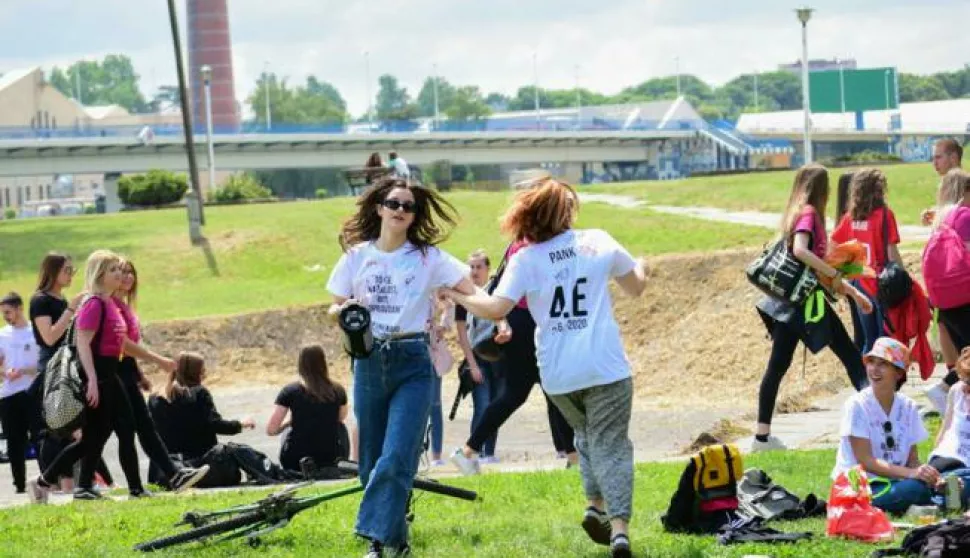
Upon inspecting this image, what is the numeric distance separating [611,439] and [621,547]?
0.55m

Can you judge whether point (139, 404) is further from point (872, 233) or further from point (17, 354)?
point (872, 233)

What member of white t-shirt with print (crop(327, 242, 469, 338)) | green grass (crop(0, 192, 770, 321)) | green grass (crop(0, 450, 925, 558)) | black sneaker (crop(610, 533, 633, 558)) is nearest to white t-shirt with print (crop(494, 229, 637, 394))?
white t-shirt with print (crop(327, 242, 469, 338))

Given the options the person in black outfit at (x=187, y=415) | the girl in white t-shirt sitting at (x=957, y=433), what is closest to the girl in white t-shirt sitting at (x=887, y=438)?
the girl in white t-shirt sitting at (x=957, y=433)

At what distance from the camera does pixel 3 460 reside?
17.3m

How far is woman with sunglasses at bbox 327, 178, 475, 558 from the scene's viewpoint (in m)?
8.79

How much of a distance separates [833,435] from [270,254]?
23.6 metres

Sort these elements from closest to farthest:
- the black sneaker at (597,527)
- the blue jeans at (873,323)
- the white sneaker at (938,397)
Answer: the black sneaker at (597,527), the white sneaker at (938,397), the blue jeans at (873,323)

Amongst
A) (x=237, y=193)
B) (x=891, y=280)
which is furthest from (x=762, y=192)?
(x=891, y=280)

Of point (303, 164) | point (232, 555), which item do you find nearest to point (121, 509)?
point (232, 555)

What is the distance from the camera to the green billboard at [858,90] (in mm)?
140625

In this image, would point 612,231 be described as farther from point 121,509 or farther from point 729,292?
point 121,509

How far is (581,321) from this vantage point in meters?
8.59

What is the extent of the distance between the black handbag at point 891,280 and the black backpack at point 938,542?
5.38 m

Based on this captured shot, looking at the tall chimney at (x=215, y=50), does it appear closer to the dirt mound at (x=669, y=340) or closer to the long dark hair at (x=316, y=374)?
the dirt mound at (x=669, y=340)
